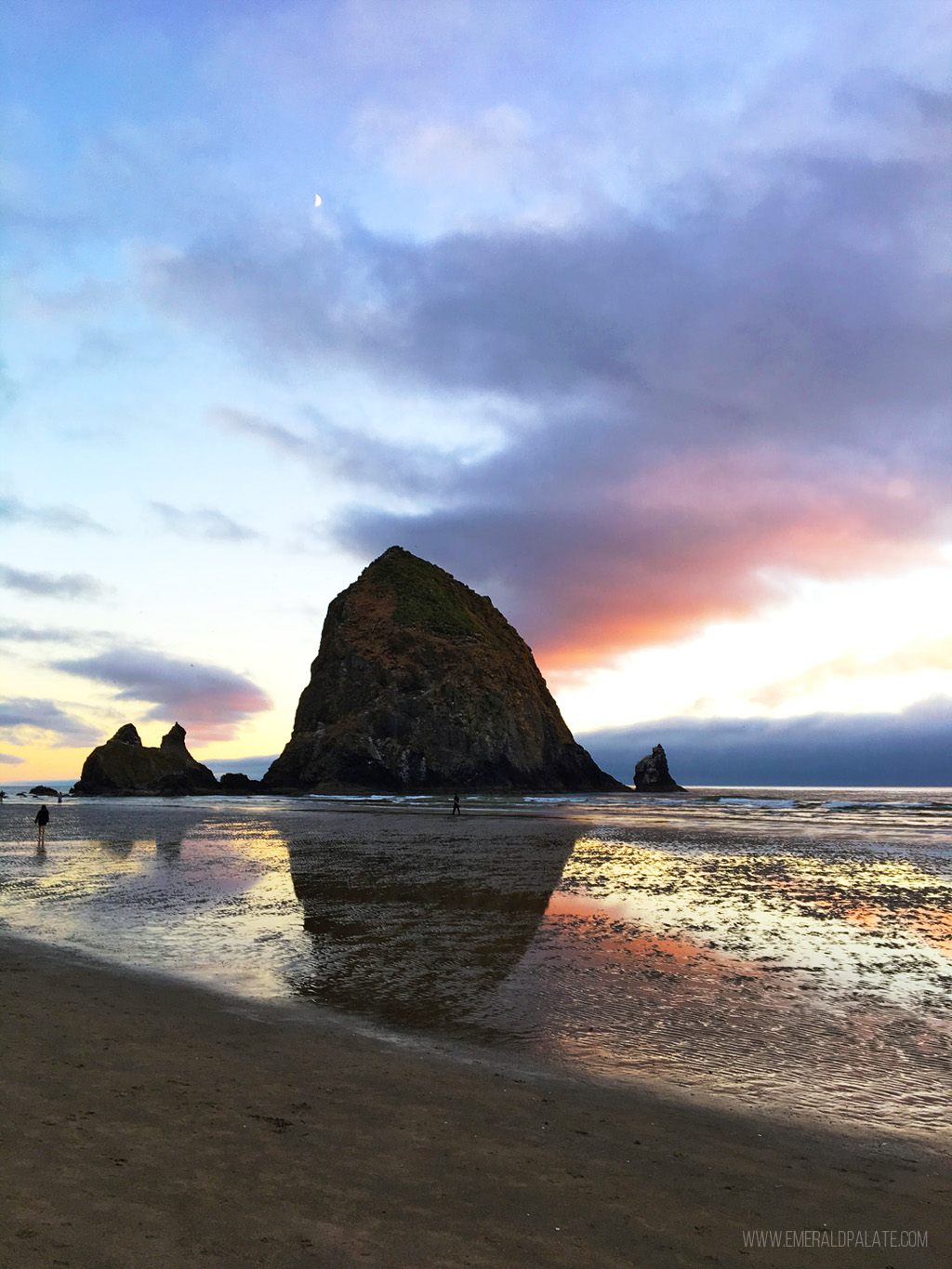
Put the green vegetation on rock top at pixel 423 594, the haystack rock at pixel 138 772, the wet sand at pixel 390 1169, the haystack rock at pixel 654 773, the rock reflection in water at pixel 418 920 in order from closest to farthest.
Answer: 1. the wet sand at pixel 390 1169
2. the rock reflection in water at pixel 418 920
3. the haystack rock at pixel 138 772
4. the green vegetation on rock top at pixel 423 594
5. the haystack rock at pixel 654 773

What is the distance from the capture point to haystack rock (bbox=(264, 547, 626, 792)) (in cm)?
10488

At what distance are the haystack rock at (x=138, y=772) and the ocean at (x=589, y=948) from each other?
9236cm

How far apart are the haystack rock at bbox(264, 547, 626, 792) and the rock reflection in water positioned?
246ft

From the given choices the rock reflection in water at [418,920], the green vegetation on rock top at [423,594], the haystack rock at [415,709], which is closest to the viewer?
the rock reflection in water at [418,920]

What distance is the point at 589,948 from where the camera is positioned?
41.1ft


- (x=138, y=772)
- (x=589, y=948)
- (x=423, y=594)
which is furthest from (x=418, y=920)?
(x=138, y=772)

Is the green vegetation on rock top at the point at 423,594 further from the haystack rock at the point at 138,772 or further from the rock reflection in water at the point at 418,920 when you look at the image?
the rock reflection in water at the point at 418,920

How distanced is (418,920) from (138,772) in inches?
4757

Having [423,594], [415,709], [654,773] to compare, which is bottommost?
[654,773]

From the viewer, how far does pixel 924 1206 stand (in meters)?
4.79

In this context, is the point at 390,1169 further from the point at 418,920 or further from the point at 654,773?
the point at 654,773

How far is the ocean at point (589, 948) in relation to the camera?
7.54 meters

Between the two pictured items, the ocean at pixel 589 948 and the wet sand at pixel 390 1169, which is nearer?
the wet sand at pixel 390 1169

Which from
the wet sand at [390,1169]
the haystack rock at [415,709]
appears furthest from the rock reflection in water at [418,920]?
the haystack rock at [415,709]
